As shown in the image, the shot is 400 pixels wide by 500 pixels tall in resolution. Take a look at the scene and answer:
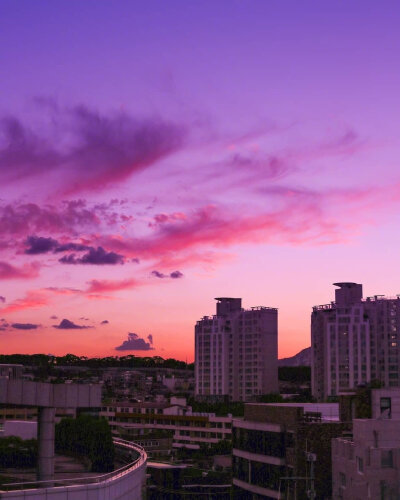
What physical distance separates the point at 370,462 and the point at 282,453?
20132 millimetres

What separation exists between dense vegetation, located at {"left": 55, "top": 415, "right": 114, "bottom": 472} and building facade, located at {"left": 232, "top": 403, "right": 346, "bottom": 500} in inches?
737

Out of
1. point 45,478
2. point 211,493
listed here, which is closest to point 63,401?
point 45,478

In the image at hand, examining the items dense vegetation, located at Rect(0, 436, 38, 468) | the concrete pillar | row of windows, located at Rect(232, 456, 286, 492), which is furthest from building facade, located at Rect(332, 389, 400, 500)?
the concrete pillar

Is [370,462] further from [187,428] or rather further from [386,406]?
[187,428]

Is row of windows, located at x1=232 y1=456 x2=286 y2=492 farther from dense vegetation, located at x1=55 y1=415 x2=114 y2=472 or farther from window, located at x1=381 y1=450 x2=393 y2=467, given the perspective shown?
dense vegetation, located at x1=55 y1=415 x2=114 y2=472

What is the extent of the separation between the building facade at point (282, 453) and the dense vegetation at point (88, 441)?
737 inches

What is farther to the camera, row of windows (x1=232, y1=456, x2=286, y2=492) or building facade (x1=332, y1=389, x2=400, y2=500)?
row of windows (x1=232, y1=456, x2=286, y2=492)

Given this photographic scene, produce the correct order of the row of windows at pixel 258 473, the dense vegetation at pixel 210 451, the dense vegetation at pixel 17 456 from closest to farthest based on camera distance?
the dense vegetation at pixel 17 456, the row of windows at pixel 258 473, the dense vegetation at pixel 210 451

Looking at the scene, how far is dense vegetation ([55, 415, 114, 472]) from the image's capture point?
65794mm

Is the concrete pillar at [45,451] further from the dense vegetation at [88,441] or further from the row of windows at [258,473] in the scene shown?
the row of windows at [258,473]

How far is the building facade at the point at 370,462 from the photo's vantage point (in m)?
65.0

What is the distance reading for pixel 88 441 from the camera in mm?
71812

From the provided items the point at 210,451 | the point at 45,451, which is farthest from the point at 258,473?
the point at 210,451

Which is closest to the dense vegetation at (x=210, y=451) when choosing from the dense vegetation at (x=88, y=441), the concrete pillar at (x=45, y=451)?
the dense vegetation at (x=88, y=441)
